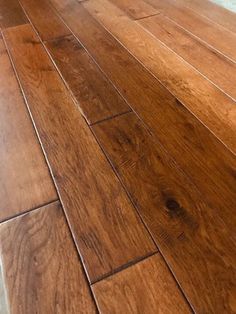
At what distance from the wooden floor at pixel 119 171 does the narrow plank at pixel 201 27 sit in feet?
0.04

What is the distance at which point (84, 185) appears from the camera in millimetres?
928

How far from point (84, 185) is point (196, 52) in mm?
923

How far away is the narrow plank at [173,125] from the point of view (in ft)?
2.97

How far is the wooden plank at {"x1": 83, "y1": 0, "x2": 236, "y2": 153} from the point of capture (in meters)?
1.10

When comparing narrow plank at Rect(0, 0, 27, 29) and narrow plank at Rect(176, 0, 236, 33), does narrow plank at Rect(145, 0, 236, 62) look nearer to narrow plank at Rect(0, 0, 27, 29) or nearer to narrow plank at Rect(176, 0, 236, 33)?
narrow plank at Rect(176, 0, 236, 33)

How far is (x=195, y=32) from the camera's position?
163 centimetres

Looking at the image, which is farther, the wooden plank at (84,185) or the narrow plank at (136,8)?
the narrow plank at (136,8)

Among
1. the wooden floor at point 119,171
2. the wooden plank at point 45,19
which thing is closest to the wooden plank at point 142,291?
the wooden floor at point 119,171

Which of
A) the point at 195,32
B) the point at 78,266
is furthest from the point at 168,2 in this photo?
the point at 78,266

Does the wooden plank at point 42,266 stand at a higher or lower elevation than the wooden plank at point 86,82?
lower

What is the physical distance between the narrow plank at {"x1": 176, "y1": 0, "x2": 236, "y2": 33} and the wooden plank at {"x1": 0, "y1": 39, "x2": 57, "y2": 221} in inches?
45.5

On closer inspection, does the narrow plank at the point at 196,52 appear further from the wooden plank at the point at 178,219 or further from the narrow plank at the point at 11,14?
the narrow plank at the point at 11,14

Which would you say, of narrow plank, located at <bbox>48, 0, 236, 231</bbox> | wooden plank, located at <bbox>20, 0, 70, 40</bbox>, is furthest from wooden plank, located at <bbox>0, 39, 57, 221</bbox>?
wooden plank, located at <bbox>20, 0, 70, 40</bbox>

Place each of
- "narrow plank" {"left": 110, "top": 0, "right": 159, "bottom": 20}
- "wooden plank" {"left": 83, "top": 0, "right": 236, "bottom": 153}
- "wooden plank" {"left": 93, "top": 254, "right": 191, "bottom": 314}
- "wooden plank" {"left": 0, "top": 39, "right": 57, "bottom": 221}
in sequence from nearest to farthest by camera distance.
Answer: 1. "wooden plank" {"left": 93, "top": 254, "right": 191, "bottom": 314}
2. "wooden plank" {"left": 0, "top": 39, "right": 57, "bottom": 221}
3. "wooden plank" {"left": 83, "top": 0, "right": 236, "bottom": 153}
4. "narrow plank" {"left": 110, "top": 0, "right": 159, "bottom": 20}
